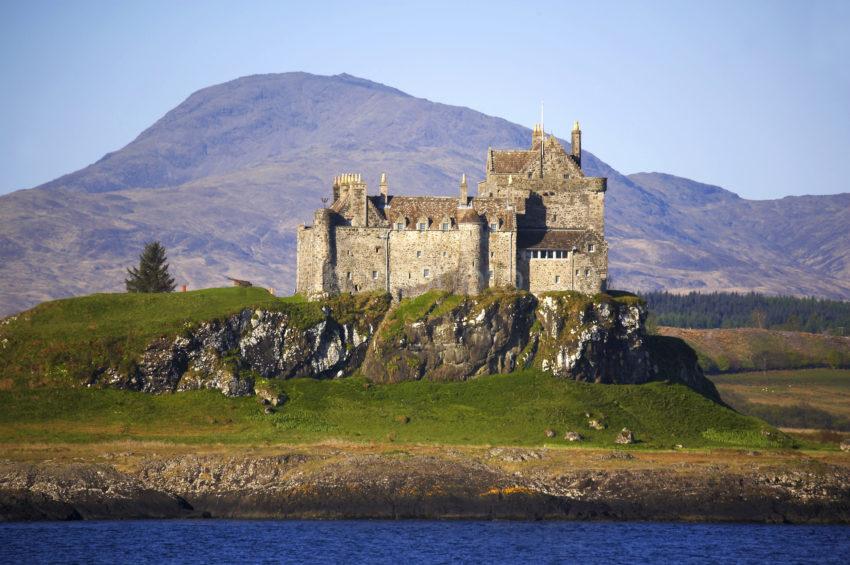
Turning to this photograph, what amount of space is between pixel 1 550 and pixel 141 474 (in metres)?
15.5

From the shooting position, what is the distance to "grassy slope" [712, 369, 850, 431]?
472 feet

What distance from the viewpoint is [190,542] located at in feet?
272

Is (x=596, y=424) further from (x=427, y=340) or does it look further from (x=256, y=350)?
(x=256, y=350)

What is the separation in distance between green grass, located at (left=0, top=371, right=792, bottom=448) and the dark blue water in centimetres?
1297

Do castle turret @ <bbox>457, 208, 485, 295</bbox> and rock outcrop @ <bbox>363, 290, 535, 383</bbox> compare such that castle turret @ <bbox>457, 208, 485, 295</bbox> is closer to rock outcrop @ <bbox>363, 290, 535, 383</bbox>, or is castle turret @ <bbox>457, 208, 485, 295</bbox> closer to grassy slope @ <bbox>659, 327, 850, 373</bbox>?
rock outcrop @ <bbox>363, 290, 535, 383</bbox>

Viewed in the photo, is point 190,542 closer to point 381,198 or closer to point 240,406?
point 240,406

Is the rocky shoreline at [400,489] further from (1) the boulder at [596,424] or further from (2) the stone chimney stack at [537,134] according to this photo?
(2) the stone chimney stack at [537,134]

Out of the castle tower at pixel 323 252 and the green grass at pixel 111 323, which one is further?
the castle tower at pixel 323 252

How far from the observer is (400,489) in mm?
91812

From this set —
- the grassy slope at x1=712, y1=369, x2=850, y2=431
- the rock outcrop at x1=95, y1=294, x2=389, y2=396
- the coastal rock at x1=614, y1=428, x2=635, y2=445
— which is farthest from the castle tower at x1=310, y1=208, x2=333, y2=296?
the grassy slope at x1=712, y1=369, x2=850, y2=431

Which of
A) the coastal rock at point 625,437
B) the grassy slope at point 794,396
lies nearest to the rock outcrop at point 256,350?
the coastal rock at point 625,437

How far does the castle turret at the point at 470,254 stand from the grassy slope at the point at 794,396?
4348 cm

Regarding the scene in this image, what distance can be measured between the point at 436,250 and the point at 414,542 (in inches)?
1469

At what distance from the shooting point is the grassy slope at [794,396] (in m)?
144
